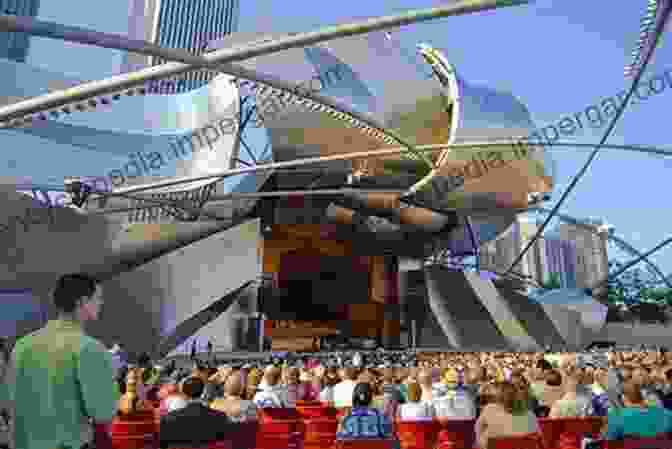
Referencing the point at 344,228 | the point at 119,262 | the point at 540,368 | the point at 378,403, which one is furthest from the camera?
the point at 344,228

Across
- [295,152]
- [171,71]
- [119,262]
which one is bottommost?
[119,262]

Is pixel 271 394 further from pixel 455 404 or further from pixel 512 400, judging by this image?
pixel 512 400

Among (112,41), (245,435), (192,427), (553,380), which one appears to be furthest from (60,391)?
(112,41)

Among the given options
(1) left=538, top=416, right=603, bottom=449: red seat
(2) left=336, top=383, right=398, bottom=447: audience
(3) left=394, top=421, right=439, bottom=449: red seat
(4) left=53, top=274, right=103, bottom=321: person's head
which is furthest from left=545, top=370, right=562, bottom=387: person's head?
(4) left=53, top=274, right=103, bottom=321: person's head

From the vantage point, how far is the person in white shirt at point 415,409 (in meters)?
5.02

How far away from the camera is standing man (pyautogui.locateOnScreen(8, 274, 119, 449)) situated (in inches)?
Result: 87.7

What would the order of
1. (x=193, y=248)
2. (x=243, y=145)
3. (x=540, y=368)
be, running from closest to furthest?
(x=540, y=368), (x=193, y=248), (x=243, y=145)

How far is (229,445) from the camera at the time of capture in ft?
9.12

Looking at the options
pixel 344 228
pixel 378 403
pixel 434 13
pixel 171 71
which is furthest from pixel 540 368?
pixel 344 228

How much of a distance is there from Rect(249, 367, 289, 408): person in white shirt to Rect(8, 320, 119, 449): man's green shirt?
11.0 ft

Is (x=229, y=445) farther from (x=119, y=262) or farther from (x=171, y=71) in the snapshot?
(x=119, y=262)

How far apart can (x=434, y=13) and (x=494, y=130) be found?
77.6 feet

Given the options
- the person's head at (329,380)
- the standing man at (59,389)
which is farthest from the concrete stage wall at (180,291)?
the standing man at (59,389)

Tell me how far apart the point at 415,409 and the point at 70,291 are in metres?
3.45
